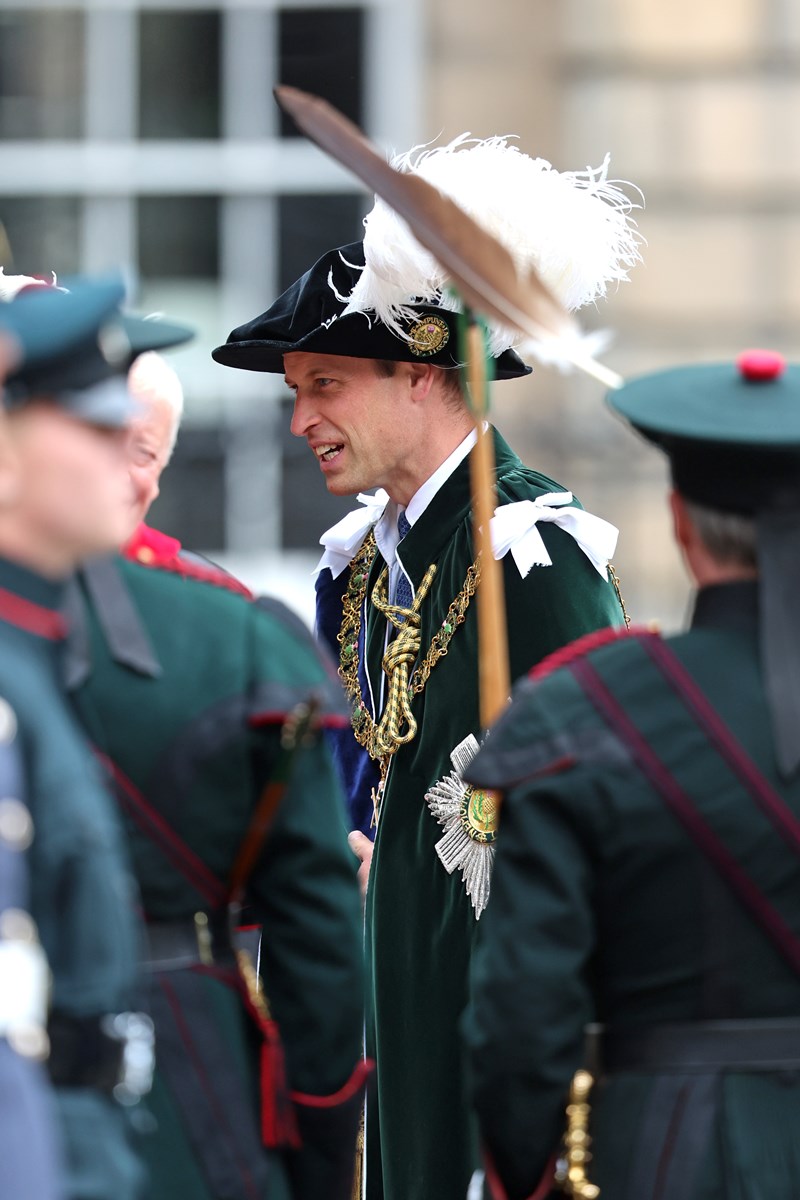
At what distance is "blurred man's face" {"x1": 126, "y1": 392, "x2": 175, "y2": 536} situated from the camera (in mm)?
3281

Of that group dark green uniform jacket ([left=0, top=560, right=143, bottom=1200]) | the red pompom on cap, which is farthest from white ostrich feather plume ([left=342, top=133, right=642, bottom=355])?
dark green uniform jacket ([left=0, top=560, right=143, bottom=1200])

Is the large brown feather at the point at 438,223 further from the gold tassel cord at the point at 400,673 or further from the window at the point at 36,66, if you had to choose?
the window at the point at 36,66

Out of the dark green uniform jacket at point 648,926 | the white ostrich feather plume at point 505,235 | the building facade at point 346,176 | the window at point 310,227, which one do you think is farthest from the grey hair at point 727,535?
the window at point 310,227

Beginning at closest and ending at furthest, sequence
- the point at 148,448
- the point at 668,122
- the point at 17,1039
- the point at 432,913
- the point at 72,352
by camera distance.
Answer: the point at 17,1039 → the point at 72,352 → the point at 148,448 → the point at 432,913 → the point at 668,122

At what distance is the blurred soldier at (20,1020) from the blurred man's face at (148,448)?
1.27 meters

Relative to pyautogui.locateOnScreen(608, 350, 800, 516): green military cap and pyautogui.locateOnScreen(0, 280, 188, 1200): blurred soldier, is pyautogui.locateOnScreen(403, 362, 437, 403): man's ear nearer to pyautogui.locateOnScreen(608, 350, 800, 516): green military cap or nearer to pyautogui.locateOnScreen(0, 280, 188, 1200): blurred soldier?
pyautogui.locateOnScreen(608, 350, 800, 516): green military cap

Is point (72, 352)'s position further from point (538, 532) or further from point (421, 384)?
point (421, 384)

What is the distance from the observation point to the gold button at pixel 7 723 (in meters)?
1.94

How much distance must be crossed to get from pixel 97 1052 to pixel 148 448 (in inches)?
58.6

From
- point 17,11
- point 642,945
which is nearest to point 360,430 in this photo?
point 642,945

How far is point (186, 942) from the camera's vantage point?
8.71 feet

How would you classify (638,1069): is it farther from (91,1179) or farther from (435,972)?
(435,972)

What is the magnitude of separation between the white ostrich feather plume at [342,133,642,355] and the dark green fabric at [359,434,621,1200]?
503 millimetres

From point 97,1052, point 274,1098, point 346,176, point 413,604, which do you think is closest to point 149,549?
point 274,1098
